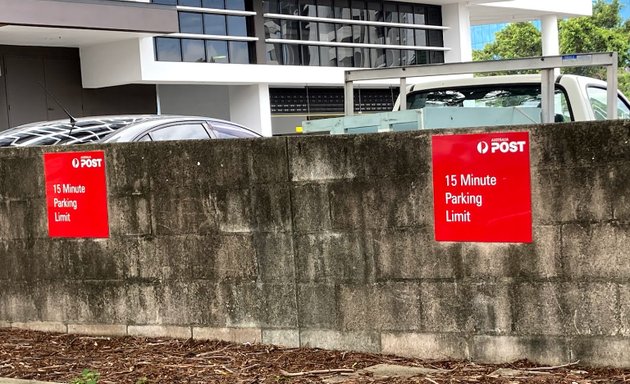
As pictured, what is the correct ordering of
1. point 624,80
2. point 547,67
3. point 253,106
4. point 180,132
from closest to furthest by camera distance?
point 547,67 → point 180,132 → point 253,106 → point 624,80

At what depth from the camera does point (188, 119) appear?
363 inches

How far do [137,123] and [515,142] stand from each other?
14.2 ft

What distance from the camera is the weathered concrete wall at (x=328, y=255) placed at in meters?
5.52

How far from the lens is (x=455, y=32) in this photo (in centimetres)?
3459

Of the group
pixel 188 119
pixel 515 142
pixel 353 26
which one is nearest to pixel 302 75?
pixel 353 26

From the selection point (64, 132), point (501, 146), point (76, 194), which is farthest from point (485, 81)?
point (64, 132)

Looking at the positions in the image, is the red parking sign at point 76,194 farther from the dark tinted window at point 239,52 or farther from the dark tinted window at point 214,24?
the dark tinted window at point 239,52

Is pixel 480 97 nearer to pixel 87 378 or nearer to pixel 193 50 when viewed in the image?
pixel 87 378

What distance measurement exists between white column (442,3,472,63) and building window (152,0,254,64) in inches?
426

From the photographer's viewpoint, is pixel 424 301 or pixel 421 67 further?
pixel 421 67

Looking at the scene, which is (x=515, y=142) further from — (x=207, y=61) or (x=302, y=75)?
(x=302, y=75)

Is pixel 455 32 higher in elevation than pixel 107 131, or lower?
higher

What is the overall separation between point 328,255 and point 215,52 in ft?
66.6

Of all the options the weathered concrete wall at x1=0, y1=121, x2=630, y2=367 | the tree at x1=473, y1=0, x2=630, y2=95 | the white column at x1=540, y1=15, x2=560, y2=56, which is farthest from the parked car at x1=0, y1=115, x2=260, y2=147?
the tree at x1=473, y1=0, x2=630, y2=95
